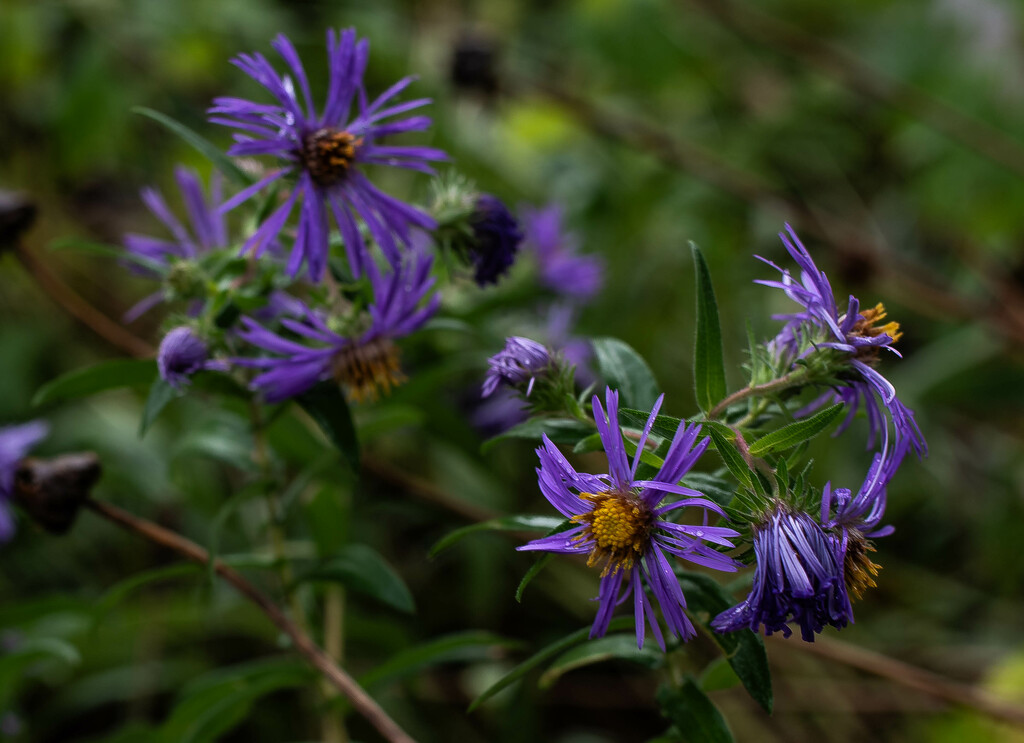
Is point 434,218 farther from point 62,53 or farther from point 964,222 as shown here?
point 62,53

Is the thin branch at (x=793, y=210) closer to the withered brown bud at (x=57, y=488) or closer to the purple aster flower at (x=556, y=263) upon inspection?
the purple aster flower at (x=556, y=263)

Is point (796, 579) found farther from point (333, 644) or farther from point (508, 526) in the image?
point (333, 644)

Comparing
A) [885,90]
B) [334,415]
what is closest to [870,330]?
[334,415]

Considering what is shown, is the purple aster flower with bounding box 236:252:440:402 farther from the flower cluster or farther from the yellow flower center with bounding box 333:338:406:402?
the flower cluster

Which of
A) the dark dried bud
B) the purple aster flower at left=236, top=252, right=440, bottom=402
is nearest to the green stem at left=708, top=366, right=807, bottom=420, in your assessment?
the purple aster flower at left=236, top=252, right=440, bottom=402

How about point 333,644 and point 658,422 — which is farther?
point 333,644
